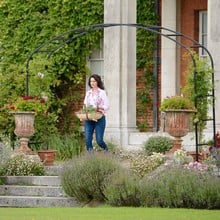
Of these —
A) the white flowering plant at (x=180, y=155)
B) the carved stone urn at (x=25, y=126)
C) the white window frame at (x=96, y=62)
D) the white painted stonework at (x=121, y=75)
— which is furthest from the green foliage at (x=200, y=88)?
the white window frame at (x=96, y=62)

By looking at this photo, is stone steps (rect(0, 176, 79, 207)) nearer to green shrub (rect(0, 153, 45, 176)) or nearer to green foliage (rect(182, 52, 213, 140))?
green shrub (rect(0, 153, 45, 176))

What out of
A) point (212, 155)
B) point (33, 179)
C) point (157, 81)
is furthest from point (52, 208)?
point (157, 81)

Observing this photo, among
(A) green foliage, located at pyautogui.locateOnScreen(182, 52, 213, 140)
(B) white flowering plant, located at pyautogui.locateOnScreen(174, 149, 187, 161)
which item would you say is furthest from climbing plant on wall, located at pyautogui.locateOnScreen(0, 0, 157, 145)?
(B) white flowering plant, located at pyautogui.locateOnScreen(174, 149, 187, 161)

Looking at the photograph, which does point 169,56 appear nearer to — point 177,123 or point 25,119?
point 177,123

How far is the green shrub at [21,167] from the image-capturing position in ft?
70.3

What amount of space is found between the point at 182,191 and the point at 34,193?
138 inches

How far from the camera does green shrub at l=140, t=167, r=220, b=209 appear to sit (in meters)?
18.1

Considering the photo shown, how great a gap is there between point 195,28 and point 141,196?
34.3 feet

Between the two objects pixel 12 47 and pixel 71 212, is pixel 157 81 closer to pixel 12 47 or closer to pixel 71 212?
pixel 12 47

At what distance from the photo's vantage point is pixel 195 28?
28062 millimetres

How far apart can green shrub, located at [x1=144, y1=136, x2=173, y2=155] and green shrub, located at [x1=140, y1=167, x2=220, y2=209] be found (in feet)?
14.1

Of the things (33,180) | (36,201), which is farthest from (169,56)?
(36,201)

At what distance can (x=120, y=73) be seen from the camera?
2478 cm

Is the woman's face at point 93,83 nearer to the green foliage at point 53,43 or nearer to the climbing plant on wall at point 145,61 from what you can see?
the green foliage at point 53,43
